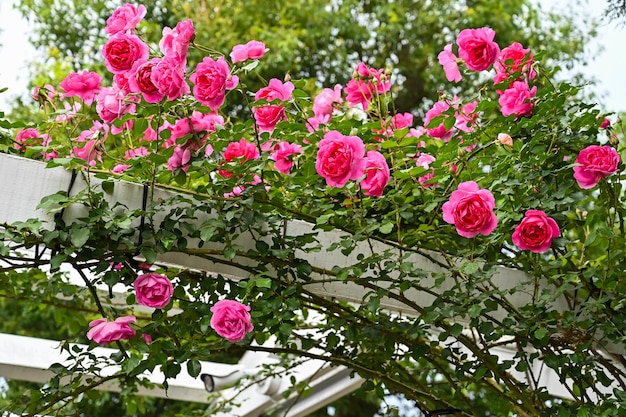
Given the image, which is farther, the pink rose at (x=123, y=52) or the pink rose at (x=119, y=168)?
the pink rose at (x=119, y=168)

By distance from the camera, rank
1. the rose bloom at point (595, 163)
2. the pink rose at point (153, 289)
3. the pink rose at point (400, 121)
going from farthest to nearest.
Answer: the pink rose at point (400, 121), the rose bloom at point (595, 163), the pink rose at point (153, 289)

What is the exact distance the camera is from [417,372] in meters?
2.38

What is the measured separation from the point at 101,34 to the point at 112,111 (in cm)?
416

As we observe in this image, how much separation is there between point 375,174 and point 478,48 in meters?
0.33

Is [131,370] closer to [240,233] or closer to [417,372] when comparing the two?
[240,233]

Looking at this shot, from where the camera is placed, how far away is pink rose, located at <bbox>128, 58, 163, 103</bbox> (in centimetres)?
129

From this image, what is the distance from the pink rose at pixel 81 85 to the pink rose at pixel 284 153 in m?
0.33

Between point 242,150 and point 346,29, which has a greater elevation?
point 346,29

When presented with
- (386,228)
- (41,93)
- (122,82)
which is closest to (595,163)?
(386,228)

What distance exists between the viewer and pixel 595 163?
58.9 inches

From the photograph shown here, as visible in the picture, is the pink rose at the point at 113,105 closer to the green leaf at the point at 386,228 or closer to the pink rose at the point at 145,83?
the pink rose at the point at 145,83

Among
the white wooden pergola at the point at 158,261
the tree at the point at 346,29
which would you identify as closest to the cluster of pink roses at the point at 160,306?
the white wooden pergola at the point at 158,261

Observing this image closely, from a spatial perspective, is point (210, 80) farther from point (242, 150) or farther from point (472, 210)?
point (472, 210)

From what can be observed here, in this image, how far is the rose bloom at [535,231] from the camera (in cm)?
140
